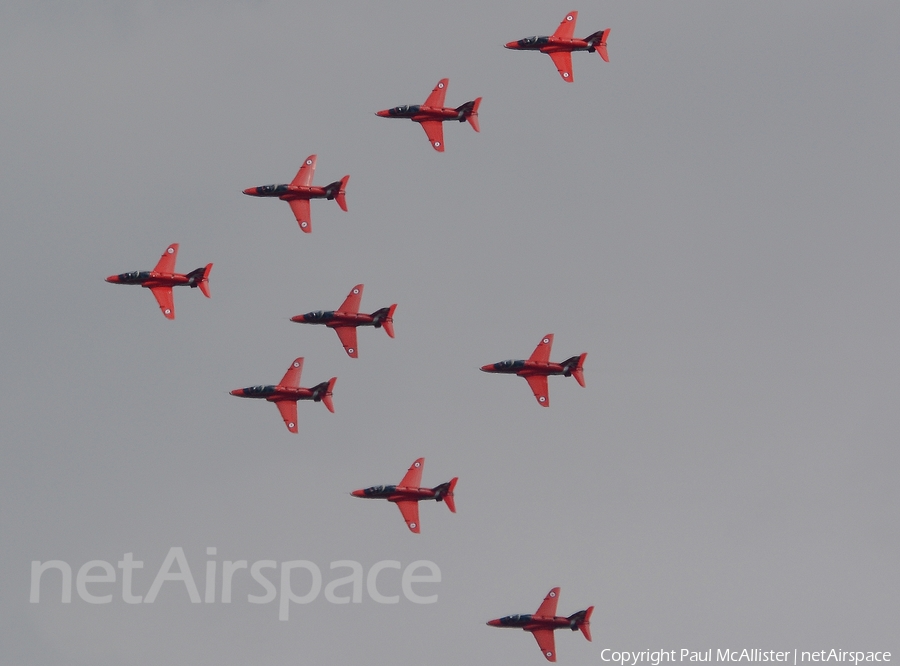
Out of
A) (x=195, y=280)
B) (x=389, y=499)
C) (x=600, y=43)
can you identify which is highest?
(x=600, y=43)

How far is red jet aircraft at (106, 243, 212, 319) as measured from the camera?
196 metres

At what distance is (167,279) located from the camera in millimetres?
197625

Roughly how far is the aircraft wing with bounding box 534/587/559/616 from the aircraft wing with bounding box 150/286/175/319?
33123mm

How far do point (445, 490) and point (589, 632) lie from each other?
1421cm

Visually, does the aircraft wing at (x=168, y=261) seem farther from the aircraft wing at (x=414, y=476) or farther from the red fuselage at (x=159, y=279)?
the aircraft wing at (x=414, y=476)

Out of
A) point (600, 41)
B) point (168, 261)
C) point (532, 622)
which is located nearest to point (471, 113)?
point (600, 41)

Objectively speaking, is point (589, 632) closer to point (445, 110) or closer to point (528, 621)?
point (528, 621)

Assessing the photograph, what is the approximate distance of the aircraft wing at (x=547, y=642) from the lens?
194750 mm

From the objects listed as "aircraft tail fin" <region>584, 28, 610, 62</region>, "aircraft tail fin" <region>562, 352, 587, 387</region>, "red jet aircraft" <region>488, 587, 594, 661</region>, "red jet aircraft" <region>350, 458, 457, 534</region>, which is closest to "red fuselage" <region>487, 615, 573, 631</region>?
"red jet aircraft" <region>488, 587, 594, 661</region>

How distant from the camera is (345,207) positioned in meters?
196

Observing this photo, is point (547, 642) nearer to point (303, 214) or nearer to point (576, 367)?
point (576, 367)

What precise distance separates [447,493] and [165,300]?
24376 millimetres

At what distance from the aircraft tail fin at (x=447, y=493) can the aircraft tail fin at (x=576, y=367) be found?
1125cm

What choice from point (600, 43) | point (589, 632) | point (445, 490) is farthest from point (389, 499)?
point (600, 43)
